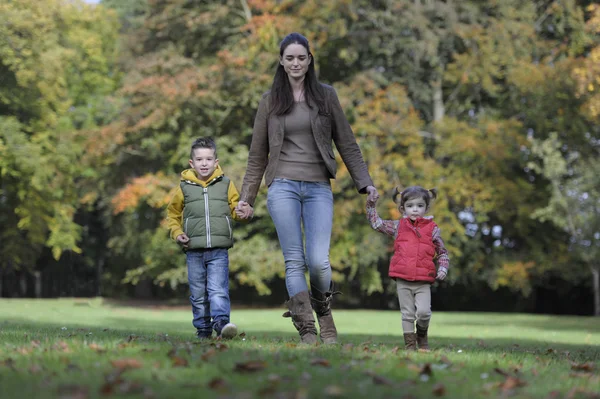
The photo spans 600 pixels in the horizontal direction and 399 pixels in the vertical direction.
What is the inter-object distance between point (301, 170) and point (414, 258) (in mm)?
1155

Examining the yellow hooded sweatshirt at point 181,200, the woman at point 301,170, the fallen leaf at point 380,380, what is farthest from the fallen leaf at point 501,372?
the yellow hooded sweatshirt at point 181,200

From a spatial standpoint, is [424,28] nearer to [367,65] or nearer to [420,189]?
[367,65]

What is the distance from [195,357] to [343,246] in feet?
78.2

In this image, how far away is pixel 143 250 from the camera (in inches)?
1227

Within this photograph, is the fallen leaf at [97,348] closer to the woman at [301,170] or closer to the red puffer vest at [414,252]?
the woman at [301,170]

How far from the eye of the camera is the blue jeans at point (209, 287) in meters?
7.51

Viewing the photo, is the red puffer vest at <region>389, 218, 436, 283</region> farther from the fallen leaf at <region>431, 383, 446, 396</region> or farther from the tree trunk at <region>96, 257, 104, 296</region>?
the tree trunk at <region>96, 257, 104, 296</region>

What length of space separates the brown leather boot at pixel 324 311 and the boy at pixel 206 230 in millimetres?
967

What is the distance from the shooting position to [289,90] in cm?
682

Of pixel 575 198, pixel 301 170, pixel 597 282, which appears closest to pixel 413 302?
pixel 301 170

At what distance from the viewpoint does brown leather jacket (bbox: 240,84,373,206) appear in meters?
6.73

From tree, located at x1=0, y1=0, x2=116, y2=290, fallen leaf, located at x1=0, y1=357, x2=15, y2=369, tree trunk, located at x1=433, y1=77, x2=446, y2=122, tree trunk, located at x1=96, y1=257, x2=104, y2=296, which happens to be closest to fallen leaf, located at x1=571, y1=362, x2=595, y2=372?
fallen leaf, located at x1=0, y1=357, x2=15, y2=369

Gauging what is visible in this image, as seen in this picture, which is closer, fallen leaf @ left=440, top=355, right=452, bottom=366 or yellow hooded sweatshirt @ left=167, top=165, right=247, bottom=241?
fallen leaf @ left=440, top=355, right=452, bottom=366

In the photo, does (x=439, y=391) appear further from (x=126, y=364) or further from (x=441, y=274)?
(x=441, y=274)
